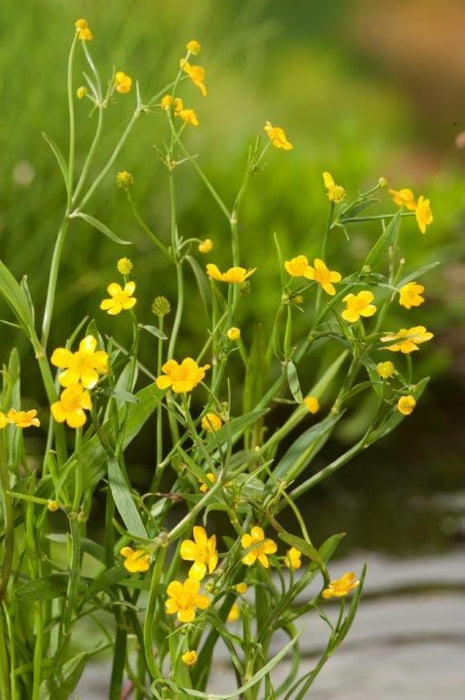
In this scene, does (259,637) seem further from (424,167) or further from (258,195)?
(424,167)

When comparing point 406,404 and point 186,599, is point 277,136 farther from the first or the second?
point 186,599

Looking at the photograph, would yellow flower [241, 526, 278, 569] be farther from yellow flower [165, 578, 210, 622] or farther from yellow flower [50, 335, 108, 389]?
yellow flower [50, 335, 108, 389]

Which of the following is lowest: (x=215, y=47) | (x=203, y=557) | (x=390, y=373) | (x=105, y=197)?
(x=105, y=197)

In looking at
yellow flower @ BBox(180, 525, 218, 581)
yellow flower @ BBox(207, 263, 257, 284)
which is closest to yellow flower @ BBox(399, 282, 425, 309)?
yellow flower @ BBox(207, 263, 257, 284)

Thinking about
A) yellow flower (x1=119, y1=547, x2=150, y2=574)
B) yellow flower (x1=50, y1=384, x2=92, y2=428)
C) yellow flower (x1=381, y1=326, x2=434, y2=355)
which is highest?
yellow flower (x1=381, y1=326, x2=434, y2=355)

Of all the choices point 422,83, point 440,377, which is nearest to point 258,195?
point 440,377

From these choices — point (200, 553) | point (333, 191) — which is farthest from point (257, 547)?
point (333, 191)

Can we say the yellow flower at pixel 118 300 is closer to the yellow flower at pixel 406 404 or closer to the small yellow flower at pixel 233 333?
the small yellow flower at pixel 233 333
